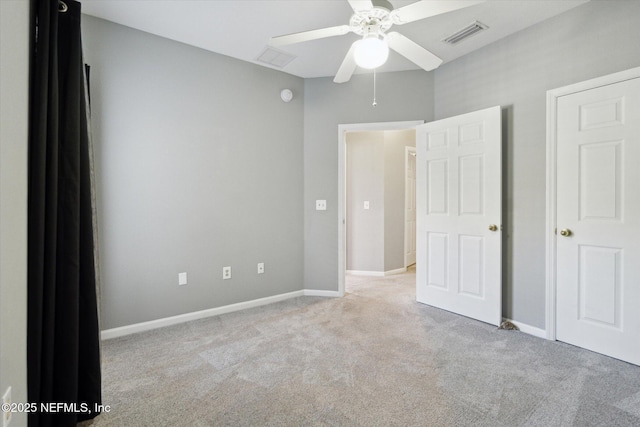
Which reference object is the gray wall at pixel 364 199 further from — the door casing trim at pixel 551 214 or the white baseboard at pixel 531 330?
the door casing trim at pixel 551 214

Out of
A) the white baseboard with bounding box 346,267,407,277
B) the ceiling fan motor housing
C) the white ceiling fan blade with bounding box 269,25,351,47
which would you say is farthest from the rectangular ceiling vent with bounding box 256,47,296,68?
the white baseboard with bounding box 346,267,407,277

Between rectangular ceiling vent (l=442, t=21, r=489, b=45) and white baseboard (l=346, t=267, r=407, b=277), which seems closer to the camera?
rectangular ceiling vent (l=442, t=21, r=489, b=45)

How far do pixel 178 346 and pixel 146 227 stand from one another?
3.59ft

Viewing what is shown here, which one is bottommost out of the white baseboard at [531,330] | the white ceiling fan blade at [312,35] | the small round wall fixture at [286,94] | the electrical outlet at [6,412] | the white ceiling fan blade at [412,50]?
the white baseboard at [531,330]

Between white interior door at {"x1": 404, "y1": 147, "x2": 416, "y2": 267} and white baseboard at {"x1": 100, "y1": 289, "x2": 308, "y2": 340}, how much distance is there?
2.35 metres

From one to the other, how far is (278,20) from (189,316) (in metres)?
2.84

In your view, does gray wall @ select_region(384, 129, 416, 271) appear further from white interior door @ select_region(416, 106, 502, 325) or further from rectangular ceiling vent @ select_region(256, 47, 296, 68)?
rectangular ceiling vent @ select_region(256, 47, 296, 68)

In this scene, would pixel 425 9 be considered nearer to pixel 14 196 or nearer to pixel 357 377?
pixel 14 196

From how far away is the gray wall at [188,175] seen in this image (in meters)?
2.63

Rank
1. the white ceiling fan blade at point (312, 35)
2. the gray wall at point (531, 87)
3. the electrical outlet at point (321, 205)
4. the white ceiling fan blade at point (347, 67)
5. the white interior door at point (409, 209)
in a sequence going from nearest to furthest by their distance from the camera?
the white ceiling fan blade at point (312, 35)
the white ceiling fan blade at point (347, 67)
the gray wall at point (531, 87)
the electrical outlet at point (321, 205)
the white interior door at point (409, 209)

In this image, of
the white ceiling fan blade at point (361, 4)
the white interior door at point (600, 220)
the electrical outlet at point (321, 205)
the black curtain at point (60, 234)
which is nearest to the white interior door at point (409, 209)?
the electrical outlet at point (321, 205)

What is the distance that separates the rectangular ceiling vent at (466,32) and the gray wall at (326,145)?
835 millimetres

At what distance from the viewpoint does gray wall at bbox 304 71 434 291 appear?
3660 mm

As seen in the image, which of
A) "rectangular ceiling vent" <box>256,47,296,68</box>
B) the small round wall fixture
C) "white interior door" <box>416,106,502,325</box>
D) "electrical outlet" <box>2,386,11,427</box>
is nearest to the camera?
"electrical outlet" <box>2,386,11,427</box>
